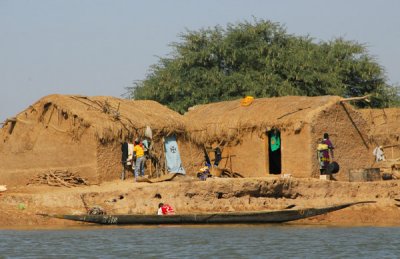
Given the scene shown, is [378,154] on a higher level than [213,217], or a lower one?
higher

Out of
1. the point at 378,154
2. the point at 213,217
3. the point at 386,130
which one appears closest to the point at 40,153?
the point at 213,217

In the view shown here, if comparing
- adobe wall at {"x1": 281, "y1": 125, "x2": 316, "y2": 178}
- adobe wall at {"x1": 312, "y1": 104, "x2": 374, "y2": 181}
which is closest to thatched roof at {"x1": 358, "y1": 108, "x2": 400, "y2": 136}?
adobe wall at {"x1": 312, "y1": 104, "x2": 374, "y2": 181}

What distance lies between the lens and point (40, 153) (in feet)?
82.2

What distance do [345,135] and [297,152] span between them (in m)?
1.66

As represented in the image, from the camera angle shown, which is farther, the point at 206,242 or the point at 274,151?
the point at 274,151

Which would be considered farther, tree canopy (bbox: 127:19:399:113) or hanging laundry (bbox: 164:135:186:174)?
tree canopy (bbox: 127:19:399:113)

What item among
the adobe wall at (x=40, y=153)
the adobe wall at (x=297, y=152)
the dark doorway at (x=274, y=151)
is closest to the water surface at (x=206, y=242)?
the adobe wall at (x=40, y=153)

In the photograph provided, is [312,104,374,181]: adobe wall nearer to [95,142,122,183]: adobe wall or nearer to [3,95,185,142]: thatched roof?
[3,95,185,142]: thatched roof

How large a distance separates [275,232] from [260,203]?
2.47 meters

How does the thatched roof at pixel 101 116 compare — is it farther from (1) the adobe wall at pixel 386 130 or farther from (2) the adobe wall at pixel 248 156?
(1) the adobe wall at pixel 386 130

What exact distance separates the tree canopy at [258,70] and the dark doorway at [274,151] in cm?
717

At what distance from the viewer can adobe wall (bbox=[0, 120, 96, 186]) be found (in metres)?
24.6

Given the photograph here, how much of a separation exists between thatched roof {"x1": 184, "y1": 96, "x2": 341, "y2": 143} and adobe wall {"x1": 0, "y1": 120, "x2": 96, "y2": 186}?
159 inches

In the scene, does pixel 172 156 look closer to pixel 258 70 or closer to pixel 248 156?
pixel 248 156
